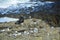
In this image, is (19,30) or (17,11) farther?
(17,11)

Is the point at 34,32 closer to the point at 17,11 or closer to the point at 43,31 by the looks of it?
the point at 43,31

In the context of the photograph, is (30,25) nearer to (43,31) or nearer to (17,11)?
(43,31)

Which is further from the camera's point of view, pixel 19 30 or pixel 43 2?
pixel 43 2

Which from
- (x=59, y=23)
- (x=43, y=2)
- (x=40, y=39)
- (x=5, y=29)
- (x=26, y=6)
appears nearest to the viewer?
(x=40, y=39)

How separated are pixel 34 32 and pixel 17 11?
225 cm

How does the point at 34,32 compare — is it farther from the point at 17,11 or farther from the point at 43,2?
the point at 43,2

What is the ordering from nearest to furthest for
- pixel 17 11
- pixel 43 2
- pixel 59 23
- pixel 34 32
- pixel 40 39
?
pixel 40 39, pixel 34 32, pixel 59 23, pixel 17 11, pixel 43 2

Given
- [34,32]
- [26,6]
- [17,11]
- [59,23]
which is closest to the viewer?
[34,32]

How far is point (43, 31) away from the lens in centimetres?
332

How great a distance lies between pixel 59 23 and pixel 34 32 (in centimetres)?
97

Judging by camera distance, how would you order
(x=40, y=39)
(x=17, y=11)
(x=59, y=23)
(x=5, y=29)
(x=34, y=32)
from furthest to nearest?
(x=17, y=11)
(x=59, y=23)
(x=5, y=29)
(x=34, y=32)
(x=40, y=39)

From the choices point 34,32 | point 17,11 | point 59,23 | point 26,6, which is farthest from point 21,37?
point 26,6

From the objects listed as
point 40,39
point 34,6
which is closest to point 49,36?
point 40,39

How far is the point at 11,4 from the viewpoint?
6.01 meters
